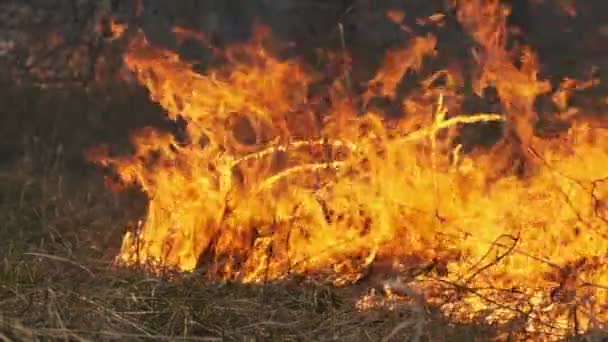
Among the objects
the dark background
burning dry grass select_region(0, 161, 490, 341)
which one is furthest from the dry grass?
the dark background

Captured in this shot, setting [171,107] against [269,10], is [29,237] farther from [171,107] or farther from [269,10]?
[269,10]

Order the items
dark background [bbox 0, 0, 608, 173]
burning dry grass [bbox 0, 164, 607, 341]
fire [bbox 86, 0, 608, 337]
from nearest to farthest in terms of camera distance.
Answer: burning dry grass [bbox 0, 164, 607, 341] < fire [bbox 86, 0, 608, 337] < dark background [bbox 0, 0, 608, 173]

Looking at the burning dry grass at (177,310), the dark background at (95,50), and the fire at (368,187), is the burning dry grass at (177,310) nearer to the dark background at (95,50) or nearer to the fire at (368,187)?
the fire at (368,187)

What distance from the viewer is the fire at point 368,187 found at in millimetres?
3932

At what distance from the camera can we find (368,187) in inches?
163

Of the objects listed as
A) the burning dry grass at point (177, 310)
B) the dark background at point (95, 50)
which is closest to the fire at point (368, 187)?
the burning dry grass at point (177, 310)

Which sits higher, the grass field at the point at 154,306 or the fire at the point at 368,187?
the fire at the point at 368,187

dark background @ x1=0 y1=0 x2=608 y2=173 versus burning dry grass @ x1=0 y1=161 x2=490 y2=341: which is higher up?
dark background @ x1=0 y1=0 x2=608 y2=173

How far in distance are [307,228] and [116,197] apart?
1.72 meters

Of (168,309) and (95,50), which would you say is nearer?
(168,309)

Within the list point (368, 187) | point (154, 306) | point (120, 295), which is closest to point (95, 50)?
point (368, 187)

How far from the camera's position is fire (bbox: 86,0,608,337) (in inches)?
155

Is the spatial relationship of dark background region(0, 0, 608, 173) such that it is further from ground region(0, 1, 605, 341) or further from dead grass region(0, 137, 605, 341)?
dead grass region(0, 137, 605, 341)

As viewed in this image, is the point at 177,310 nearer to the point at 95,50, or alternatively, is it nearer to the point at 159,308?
the point at 159,308
